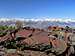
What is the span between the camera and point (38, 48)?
6672 mm

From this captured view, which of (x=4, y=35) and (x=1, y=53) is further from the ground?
(x=4, y=35)

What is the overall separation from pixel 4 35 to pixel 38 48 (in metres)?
1.62

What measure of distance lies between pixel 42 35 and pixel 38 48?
0.48 m

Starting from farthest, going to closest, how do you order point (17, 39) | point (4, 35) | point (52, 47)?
point (4, 35) < point (17, 39) < point (52, 47)

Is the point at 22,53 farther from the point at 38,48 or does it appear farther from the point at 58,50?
the point at 58,50

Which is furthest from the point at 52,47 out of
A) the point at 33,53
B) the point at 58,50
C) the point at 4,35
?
the point at 4,35

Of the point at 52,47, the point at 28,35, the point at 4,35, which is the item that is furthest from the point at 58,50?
the point at 4,35

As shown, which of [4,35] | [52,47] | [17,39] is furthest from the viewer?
[4,35]

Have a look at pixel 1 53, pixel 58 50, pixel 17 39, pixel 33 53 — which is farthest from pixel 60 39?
pixel 1 53

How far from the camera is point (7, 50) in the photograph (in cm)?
688

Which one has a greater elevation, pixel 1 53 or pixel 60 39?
pixel 60 39

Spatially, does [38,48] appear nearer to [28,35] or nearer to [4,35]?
[28,35]

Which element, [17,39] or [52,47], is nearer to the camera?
[52,47]

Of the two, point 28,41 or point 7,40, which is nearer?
point 28,41
